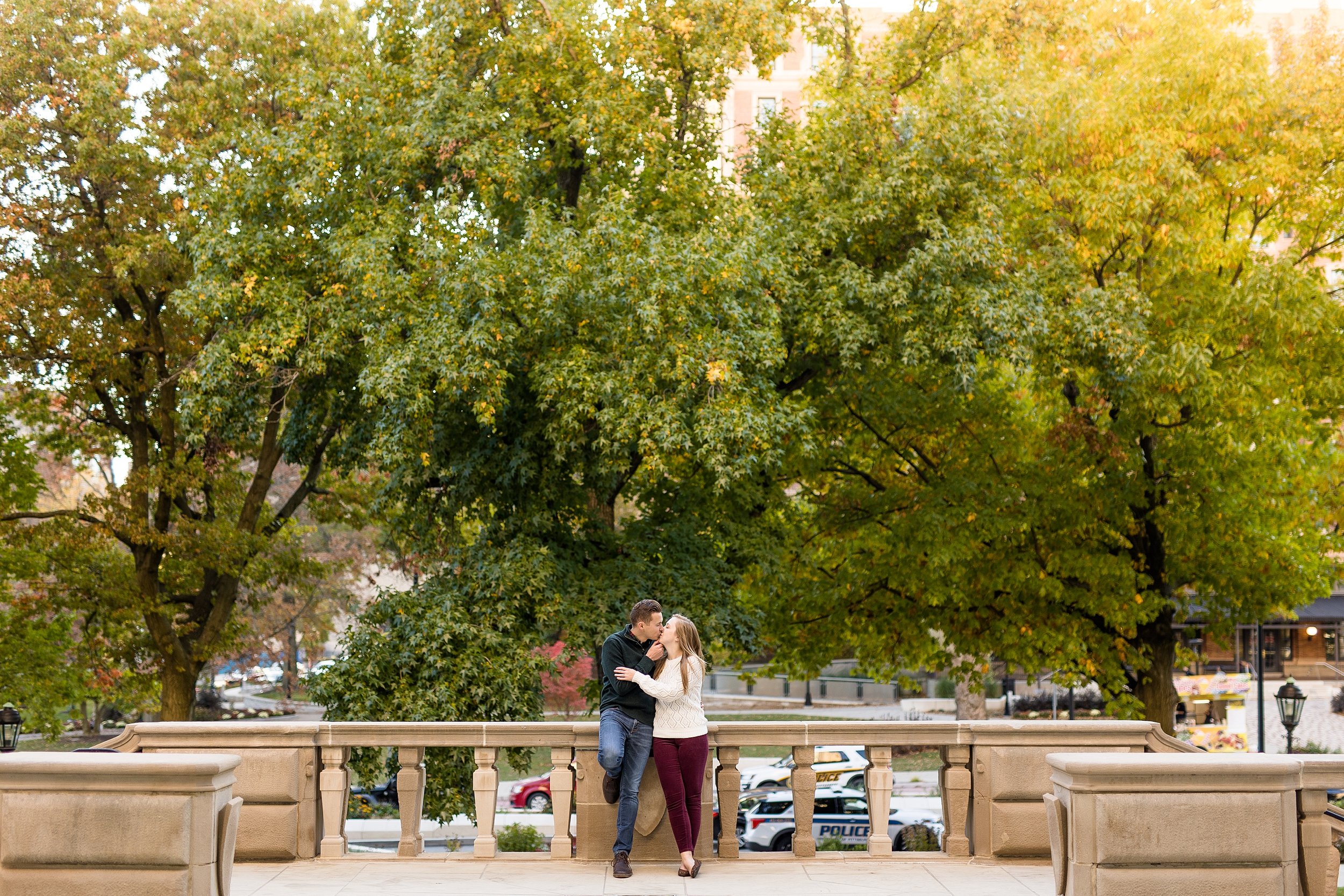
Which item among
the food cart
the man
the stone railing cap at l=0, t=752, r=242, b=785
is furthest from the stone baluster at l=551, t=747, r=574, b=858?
the food cart

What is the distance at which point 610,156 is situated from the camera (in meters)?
16.5

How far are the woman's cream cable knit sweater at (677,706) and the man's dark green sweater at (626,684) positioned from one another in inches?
3.0

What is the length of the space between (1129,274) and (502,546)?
9.01 m

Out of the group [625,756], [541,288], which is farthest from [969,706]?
[625,756]

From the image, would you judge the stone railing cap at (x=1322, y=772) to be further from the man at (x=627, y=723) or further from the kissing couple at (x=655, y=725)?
the man at (x=627, y=723)

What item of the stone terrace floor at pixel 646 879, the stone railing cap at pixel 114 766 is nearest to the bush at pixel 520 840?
the stone terrace floor at pixel 646 879

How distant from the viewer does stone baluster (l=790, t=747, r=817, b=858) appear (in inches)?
348

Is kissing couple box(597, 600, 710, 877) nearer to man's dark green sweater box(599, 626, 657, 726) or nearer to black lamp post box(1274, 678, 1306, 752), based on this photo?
man's dark green sweater box(599, 626, 657, 726)

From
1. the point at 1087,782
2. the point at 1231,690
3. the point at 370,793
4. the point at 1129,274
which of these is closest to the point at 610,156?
the point at 1129,274

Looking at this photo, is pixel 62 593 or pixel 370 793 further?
pixel 370 793

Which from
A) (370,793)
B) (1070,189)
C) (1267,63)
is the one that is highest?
(1267,63)

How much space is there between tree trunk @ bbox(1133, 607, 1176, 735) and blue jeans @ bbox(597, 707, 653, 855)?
43.6 ft

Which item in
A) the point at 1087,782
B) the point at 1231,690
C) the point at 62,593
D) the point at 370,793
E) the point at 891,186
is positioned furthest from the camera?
the point at 1231,690

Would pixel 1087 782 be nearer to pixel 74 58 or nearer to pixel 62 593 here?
pixel 74 58
